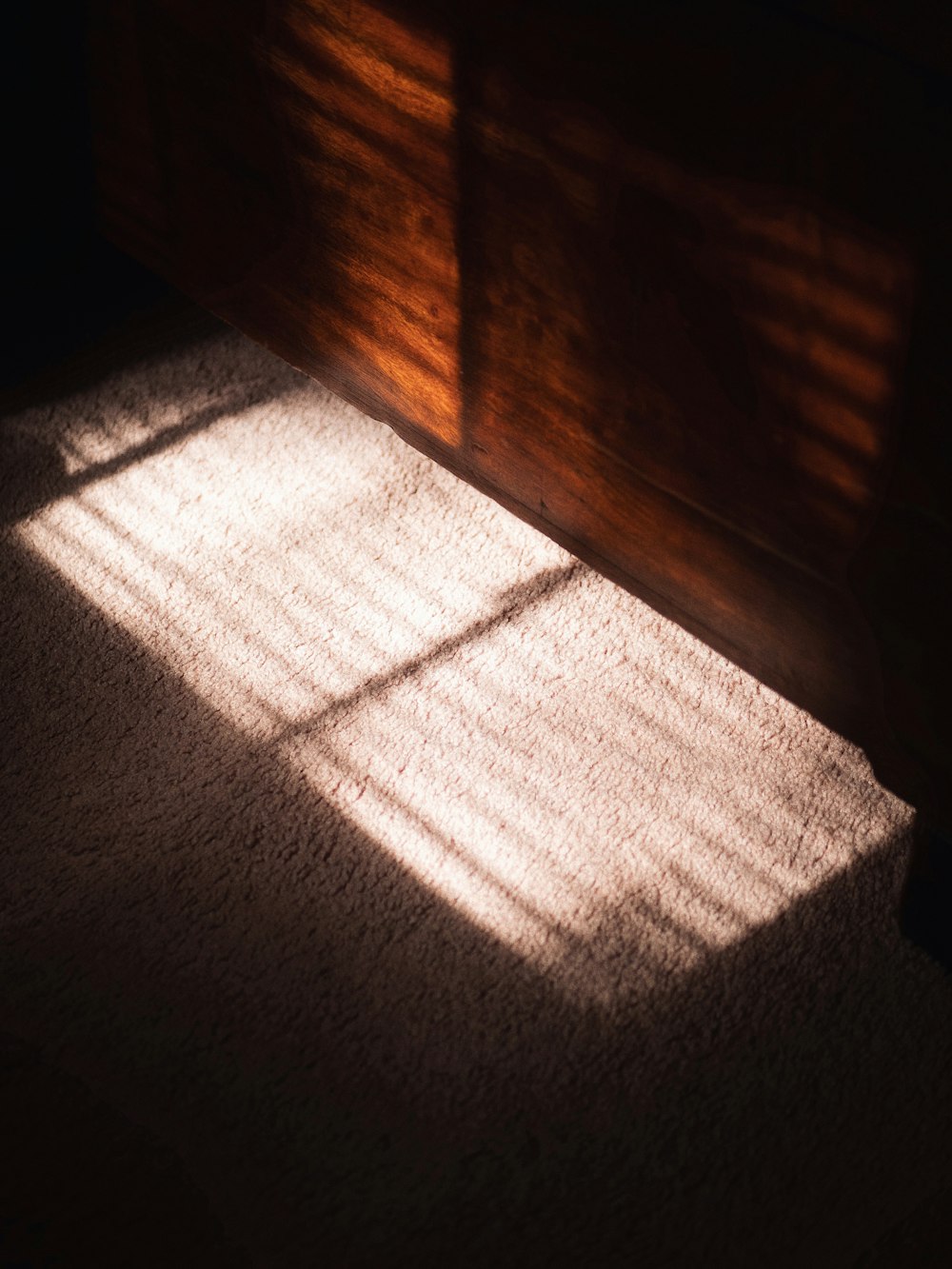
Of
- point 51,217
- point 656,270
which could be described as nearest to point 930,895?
point 656,270

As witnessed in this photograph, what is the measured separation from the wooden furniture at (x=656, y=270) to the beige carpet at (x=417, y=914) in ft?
0.46

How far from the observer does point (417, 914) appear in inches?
46.4

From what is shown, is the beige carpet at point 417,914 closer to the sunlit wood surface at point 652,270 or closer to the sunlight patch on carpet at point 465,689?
the sunlight patch on carpet at point 465,689

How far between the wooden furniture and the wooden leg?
3cm

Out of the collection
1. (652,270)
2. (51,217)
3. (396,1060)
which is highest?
(652,270)

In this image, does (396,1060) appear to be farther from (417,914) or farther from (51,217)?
(51,217)

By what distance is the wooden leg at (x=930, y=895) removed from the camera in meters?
1.07

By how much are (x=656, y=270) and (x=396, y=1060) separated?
660 millimetres

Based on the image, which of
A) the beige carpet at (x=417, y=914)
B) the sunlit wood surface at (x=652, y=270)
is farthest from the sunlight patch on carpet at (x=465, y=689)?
the sunlit wood surface at (x=652, y=270)

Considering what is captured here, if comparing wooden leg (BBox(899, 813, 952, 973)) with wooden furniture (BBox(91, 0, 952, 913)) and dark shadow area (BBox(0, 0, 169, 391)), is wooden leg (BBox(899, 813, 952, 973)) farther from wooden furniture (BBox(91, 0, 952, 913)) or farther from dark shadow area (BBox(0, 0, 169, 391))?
dark shadow area (BBox(0, 0, 169, 391))

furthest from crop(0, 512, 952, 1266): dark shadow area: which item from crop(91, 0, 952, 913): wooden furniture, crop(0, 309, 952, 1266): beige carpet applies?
crop(91, 0, 952, 913): wooden furniture

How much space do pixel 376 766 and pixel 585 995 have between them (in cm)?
31

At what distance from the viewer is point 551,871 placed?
1211 millimetres

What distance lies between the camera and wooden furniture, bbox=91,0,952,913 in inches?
35.2
